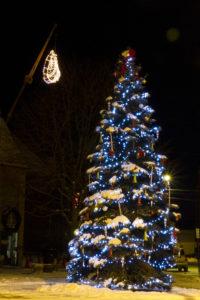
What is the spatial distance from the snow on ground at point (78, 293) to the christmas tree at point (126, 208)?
958mm

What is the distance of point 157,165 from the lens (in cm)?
2205

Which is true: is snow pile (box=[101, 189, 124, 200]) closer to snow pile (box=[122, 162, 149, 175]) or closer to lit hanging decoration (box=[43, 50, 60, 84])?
snow pile (box=[122, 162, 149, 175])

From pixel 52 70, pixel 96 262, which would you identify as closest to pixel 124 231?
pixel 96 262

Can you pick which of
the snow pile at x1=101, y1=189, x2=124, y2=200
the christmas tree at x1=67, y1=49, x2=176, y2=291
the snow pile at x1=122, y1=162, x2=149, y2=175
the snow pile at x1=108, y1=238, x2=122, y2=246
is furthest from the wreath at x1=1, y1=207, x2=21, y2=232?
the snow pile at x1=108, y1=238, x2=122, y2=246

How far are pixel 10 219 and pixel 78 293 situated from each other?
17.4 metres

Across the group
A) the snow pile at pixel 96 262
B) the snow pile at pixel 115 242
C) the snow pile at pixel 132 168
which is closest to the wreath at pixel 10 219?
the snow pile at pixel 96 262

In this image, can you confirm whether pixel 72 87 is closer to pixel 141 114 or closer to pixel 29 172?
pixel 29 172

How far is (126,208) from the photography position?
70.7 ft

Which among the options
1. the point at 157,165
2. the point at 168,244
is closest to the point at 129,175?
the point at 157,165

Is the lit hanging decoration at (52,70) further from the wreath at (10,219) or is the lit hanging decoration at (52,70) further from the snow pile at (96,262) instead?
the wreath at (10,219)

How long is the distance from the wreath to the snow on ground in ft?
47.6

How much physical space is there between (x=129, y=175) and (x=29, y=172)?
717 inches

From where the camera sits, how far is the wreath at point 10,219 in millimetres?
35781

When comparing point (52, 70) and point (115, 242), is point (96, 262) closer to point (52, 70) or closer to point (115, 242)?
point (115, 242)
